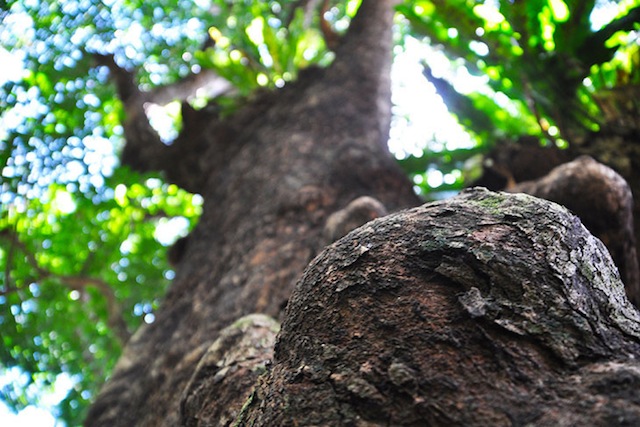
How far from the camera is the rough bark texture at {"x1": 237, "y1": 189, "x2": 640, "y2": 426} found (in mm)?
847

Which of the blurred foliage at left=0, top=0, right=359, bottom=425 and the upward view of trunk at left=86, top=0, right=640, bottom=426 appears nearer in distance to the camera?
the upward view of trunk at left=86, top=0, right=640, bottom=426

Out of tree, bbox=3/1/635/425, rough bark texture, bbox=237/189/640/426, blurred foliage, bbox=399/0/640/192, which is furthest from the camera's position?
blurred foliage, bbox=399/0/640/192

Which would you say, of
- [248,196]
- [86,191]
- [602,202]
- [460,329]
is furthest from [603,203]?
[86,191]

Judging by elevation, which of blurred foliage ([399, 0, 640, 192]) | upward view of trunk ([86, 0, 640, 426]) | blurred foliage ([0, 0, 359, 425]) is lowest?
blurred foliage ([0, 0, 359, 425])

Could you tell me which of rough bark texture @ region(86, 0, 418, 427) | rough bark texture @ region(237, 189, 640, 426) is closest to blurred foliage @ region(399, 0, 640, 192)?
rough bark texture @ region(86, 0, 418, 427)

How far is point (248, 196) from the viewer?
265 centimetres

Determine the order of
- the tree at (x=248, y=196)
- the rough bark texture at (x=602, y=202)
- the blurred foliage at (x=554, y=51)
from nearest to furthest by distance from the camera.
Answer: the tree at (x=248, y=196) → the rough bark texture at (x=602, y=202) → the blurred foliage at (x=554, y=51)

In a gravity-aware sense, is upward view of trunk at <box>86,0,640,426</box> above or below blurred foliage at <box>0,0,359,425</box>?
above

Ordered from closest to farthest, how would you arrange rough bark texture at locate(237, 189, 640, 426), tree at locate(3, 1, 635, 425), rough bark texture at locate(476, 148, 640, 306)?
1. rough bark texture at locate(237, 189, 640, 426)
2. tree at locate(3, 1, 635, 425)
3. rough bark texture at locate(476, 148, 640, 306)

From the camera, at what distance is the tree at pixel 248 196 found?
5.84 feet

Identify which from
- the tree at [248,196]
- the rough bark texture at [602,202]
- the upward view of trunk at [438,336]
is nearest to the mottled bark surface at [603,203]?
the rough bark texture at [602,202]

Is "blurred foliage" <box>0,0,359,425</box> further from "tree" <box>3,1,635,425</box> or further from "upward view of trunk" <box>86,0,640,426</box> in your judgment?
"upward view of trunk" <box>86,0,640,426</box>

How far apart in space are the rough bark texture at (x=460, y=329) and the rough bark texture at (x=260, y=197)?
528 millimetres

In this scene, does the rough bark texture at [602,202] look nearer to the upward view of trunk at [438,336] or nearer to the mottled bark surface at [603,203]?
the mottled bark surface at [603,203]
